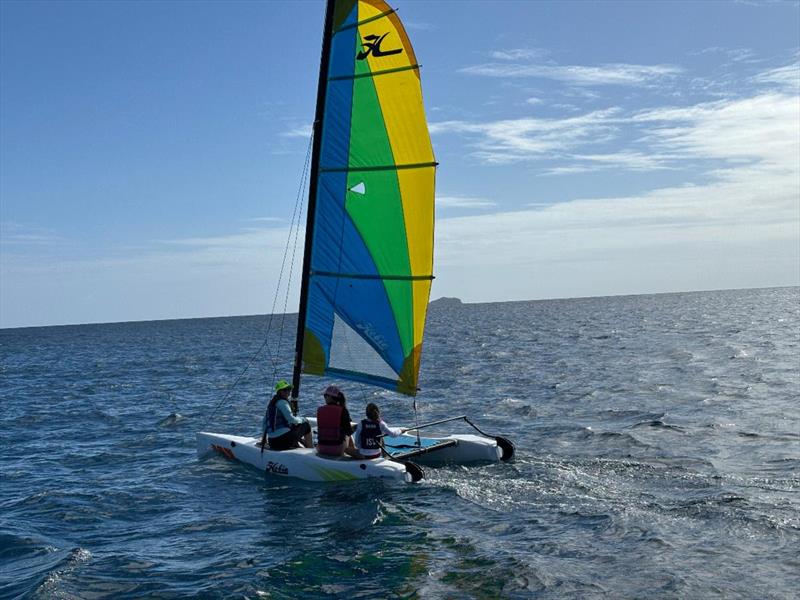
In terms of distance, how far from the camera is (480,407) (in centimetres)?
2522

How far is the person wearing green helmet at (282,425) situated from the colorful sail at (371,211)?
3.74 feet

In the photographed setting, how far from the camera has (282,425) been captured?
15211mm

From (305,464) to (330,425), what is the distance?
0.96 meters

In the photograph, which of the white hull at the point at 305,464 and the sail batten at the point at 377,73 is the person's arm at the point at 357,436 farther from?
the sail batten at the point at 377,73

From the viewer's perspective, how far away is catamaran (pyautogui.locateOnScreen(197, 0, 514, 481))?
14.5 meters

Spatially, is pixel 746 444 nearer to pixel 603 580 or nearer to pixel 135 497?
pixel 603 580

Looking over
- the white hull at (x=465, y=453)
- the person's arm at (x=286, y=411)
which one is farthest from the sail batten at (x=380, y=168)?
the white hull at (x=465, y=453)

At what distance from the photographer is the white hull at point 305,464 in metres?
13.9

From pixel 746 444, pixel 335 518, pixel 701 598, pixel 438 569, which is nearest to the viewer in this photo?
pixel 701 598

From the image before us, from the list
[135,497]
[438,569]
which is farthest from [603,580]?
[135,497]

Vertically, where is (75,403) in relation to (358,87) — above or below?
below

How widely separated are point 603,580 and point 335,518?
188 inches

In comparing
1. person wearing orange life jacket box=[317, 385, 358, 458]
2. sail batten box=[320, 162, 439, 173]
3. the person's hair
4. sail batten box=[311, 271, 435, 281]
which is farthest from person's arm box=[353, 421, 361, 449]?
sail batten box=[320, 162, 439, 173]

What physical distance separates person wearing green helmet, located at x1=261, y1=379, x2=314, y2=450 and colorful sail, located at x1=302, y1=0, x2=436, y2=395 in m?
1.14
